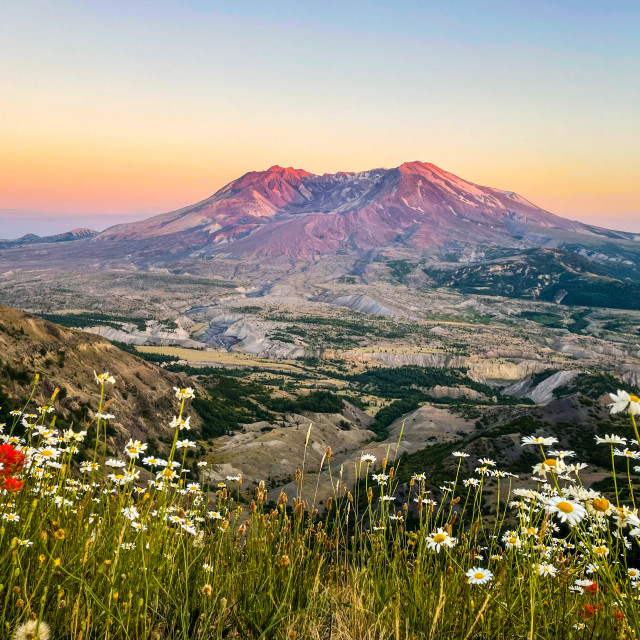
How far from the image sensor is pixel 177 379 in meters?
79.6

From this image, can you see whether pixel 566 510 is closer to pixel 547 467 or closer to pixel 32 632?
pixel 547 467

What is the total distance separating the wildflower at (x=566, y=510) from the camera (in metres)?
2.92

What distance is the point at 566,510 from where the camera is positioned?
3090mm

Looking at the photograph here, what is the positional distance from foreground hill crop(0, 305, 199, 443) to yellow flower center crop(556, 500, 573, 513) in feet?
148

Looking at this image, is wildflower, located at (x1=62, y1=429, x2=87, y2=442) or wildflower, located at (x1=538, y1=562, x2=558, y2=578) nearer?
wildflower, located at (x1=538, y1=562, x2=558, y2=578)

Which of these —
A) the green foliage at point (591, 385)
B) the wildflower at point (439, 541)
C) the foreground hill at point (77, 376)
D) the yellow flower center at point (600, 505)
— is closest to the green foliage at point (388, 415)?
the green foliage at point (591, 385)

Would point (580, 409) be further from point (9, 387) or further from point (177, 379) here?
point (9, 387)

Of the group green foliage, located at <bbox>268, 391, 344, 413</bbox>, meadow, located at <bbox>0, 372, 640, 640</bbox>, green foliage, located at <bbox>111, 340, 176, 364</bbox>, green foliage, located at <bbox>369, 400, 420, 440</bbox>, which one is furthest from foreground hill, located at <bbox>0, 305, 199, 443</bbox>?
green foliage, located at <bbox>111, 340, 176, 364</bbox>

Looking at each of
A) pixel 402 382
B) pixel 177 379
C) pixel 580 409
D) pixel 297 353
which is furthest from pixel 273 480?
pixel 297 353

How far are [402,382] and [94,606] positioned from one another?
149150mm

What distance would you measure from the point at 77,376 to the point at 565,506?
63.1 meters

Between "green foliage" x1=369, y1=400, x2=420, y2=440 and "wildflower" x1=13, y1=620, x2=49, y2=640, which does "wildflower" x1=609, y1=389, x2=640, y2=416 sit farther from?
"green foliage" x1=369, y1=400, x2=420, y2=440

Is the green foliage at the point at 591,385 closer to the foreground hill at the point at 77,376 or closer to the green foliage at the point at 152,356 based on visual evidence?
the foreground hill at the point at 77,376

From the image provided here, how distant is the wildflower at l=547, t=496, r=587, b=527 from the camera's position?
2.92 metres
